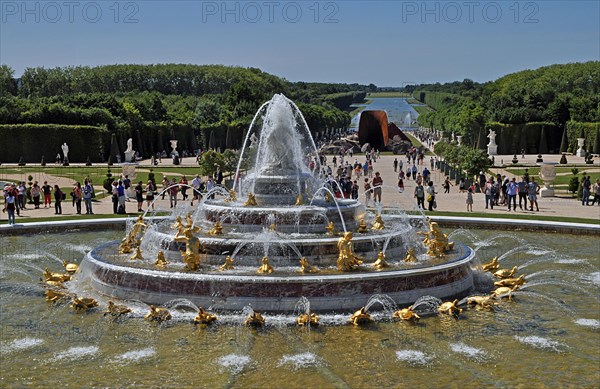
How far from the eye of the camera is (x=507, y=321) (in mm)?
15609

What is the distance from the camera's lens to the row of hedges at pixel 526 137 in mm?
91375

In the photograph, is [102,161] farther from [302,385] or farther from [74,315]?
[302,385]

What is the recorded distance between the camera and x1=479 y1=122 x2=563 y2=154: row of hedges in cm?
9138

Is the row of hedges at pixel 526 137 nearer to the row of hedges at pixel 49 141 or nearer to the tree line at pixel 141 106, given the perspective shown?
the tree line at pixel 141 106

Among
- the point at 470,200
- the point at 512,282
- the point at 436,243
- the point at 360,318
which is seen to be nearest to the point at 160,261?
the point at 360,318

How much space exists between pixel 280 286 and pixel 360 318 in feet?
5.68

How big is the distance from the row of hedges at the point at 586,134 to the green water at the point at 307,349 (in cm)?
6666

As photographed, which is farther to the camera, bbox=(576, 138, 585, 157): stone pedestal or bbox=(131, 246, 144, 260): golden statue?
bbox=(576, 138, 585, 157): stone pedestal

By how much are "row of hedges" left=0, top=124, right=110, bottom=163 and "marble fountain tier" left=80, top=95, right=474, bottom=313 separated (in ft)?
169

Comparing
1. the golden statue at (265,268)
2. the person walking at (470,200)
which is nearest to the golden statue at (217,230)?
the golden statue at (265,268)

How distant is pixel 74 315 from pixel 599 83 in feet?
461

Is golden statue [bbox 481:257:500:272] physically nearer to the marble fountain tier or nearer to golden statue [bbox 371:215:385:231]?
the marble fountain tier

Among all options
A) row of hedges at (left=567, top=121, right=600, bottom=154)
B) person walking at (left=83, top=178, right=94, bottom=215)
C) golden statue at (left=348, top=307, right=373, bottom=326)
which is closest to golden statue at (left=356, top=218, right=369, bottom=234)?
golden statue at (left=348, top=307, right=373, bottom=326)

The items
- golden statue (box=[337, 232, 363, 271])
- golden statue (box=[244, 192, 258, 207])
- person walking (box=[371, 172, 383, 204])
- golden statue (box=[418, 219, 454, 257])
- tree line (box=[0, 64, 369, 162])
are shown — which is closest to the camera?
golden statue (box=[337, 232, 363, 271])
